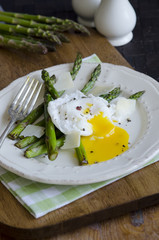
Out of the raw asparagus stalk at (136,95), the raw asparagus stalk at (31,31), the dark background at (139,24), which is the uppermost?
the raw asparagus stalk at (31,31)

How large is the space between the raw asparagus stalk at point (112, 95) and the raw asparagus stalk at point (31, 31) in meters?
1.02

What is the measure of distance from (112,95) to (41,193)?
1.01m

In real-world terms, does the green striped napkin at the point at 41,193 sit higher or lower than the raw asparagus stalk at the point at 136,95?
higher

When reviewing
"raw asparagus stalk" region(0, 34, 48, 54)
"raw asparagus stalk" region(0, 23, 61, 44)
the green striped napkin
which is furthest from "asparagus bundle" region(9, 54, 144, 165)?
"raw asparagus stalk" region(0, 23, 61, 44)

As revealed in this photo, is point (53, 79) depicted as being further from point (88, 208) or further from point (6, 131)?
point (88, 208)

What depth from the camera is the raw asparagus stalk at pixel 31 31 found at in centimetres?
390

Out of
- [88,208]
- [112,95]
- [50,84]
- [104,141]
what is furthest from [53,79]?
[88,208]

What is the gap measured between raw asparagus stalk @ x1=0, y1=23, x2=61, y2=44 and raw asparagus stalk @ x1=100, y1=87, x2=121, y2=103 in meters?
1.02

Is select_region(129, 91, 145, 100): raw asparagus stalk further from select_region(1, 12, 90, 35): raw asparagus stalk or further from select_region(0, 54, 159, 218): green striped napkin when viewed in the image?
select_region(1, 12, 90, 35): raw asparagus stalk

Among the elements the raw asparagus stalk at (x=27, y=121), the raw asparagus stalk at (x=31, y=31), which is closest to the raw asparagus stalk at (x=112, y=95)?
the raw asparagus stalk at (x=27, y=121)

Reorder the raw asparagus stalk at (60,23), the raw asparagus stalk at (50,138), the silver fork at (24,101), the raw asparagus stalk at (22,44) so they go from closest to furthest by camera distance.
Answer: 1. the raw asparagus stalk at (50,138)
2. the silver fork at (24,101)
3. the raw asparagus stalk at (22,44)
4. the raw asparagus stalk at (60,23)

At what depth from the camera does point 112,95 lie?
3.09m

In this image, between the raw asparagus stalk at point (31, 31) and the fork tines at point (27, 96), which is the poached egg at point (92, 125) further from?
the raw asparagus stalk at point (31, 31)

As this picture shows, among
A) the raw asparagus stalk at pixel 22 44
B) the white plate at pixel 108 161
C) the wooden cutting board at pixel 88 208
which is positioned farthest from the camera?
the raw asparagus stalk at pixel 22 44
